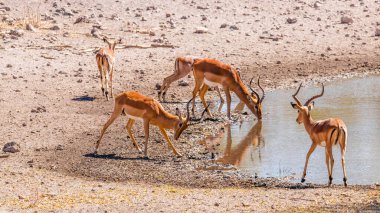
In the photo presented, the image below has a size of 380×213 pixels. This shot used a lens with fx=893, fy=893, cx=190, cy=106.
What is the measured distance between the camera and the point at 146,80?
2083cm

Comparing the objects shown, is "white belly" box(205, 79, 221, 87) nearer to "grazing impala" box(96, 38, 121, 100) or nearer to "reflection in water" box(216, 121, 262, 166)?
"reflection in water" box(216, 121, 262, 166)

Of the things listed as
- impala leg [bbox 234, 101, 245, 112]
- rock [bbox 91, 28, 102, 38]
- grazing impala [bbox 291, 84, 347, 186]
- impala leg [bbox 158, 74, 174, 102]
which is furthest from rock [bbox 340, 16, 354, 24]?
grazing impala [bbox 291, 84, 347, 186]

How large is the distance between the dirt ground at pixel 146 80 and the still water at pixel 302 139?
1.75ft

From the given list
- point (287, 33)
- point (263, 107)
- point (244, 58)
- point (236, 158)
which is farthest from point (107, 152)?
point (287, 33)

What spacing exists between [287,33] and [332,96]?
578 cm

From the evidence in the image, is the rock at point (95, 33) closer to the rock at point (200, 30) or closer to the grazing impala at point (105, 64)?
the rock at point (200, 30)

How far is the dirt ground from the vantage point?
11.7m

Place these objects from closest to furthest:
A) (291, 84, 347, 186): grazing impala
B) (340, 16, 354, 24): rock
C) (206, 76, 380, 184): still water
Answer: (291, 84, 347, 186): grazing impala, (206, 76, 380, 184): still water, (340, 16, 354, 24): rock

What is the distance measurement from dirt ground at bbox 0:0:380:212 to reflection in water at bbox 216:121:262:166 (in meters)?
0.37

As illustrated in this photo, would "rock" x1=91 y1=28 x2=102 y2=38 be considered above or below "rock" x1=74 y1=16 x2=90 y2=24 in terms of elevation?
below

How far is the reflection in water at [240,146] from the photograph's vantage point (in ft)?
48.2

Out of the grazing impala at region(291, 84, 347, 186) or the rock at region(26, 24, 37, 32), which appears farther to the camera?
the rock at region(26, 24, 37, 32)

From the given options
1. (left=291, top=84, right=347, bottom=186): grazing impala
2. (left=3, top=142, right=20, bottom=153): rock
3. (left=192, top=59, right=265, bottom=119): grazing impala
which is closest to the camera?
(left=291, top=84, right=347, bottom=186): grazing impala

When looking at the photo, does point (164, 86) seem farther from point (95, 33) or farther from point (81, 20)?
point (81, 20)
